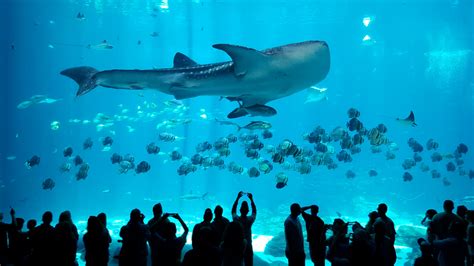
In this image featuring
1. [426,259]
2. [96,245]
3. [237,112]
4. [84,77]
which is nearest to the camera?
[426,259]

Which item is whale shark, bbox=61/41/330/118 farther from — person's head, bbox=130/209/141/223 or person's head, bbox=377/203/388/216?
person's head, bbox=377/203/388/216

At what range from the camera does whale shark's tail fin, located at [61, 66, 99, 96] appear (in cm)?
470

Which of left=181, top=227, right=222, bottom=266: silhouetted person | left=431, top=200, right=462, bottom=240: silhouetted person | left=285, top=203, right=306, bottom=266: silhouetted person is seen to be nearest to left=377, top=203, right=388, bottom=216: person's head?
left=431, top=200, right=462, bottom=240: silhouetted person

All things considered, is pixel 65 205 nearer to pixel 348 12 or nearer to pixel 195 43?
pixel 195 43

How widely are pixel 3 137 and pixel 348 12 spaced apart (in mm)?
39495

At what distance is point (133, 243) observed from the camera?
13.5 feet

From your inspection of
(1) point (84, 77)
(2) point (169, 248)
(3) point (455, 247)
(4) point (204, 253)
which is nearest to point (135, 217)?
(2) point (169, 248)

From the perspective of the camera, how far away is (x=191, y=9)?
111 ft

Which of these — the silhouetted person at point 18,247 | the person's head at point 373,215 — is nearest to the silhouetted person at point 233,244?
the person's head at point 373,215

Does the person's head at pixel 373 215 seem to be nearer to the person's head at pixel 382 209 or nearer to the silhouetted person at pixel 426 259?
the person's head at pixel 382 209

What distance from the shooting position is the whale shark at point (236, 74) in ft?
14.5

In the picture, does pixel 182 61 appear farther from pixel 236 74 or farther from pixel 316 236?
pixel 316 236

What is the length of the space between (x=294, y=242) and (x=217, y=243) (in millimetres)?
1243

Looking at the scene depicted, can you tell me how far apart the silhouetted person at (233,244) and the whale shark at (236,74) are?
2.09 metres
